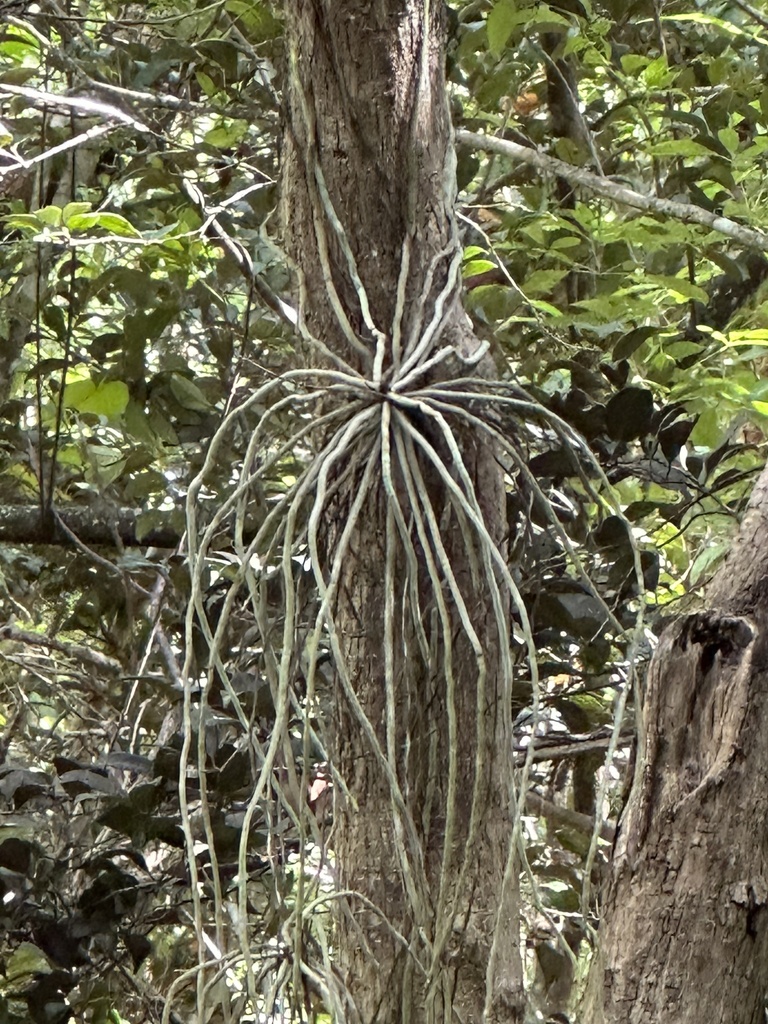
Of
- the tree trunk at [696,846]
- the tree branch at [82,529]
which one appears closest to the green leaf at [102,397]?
the tree branch at [82,529]

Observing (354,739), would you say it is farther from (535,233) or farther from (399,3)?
(535,233)

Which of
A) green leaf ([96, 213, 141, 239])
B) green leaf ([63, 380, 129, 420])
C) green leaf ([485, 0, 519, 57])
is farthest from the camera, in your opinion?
green leaf ([63, 380, 129, 420])

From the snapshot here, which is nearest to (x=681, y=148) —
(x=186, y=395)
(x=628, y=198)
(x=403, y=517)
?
(x=628, y=198)

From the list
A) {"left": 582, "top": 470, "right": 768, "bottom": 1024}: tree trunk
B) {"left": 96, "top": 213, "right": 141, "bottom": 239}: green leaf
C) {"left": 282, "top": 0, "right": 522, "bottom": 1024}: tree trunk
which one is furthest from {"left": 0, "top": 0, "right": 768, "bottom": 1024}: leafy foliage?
{"left": 582, "top": 470, "right": 768, "bottom": 1024}: tree trunk

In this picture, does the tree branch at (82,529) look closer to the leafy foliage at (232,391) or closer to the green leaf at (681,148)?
the leafy foliage at (232,391)

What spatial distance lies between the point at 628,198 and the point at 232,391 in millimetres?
627

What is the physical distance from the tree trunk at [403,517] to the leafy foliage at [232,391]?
0.49 feet

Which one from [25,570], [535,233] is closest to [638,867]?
[535,233]

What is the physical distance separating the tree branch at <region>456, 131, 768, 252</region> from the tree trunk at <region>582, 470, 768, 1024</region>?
723 mm

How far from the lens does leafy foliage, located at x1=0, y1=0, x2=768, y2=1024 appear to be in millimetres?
1320

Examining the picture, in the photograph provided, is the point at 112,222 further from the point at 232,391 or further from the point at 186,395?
the point at 186,395

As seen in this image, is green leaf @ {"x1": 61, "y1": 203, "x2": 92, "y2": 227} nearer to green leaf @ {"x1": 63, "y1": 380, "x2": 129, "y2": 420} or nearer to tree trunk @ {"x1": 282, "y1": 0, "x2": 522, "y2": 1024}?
green leaf @ {"x1": 63, "y1": 380, "x2": 129, "y2": 420}

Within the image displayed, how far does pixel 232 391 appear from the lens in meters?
1.16

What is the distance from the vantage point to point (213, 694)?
1504 millimetres
